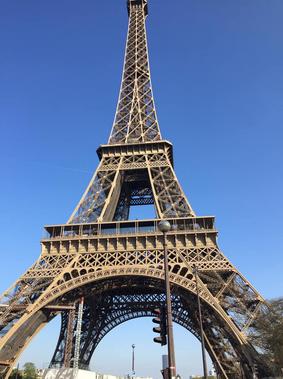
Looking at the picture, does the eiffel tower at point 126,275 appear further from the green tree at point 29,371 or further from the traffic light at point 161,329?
the green tree at point 29,371

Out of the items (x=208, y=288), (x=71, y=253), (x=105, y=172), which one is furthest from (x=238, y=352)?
(x=105, y=172)

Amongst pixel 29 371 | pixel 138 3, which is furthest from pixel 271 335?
pixel 29 371

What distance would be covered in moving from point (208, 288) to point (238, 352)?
5207mm

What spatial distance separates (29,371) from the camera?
240 feet

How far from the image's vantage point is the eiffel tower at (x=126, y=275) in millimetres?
27500

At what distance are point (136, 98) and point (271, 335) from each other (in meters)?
34.5

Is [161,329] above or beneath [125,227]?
beneath

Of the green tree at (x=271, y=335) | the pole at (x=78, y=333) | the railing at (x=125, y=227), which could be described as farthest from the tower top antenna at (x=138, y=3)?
the green tree at (x=271, y=335)

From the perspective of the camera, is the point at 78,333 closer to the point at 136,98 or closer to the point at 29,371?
the point at 136,98

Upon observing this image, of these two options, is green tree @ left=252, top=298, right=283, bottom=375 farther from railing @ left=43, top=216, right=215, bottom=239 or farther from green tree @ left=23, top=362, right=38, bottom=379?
green tree @ left=23, top=362, right=38, bottom=379

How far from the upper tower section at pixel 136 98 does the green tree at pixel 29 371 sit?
47.4 m

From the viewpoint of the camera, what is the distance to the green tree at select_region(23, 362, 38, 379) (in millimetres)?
67425

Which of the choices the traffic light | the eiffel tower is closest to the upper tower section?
the eiffel tower

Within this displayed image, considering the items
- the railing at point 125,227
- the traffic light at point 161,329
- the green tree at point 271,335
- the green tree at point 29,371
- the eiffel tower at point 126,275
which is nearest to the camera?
the traffic light at point 161,329
